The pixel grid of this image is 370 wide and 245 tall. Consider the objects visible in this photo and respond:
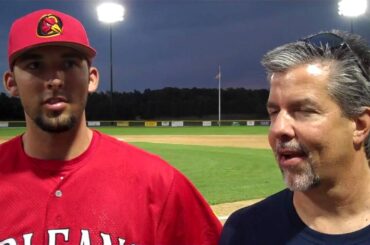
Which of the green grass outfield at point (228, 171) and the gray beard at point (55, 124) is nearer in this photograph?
the gray beard at point (55, 124)

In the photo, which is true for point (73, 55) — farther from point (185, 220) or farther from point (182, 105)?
point (182, 105)

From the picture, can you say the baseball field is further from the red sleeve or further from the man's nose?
the man's nose

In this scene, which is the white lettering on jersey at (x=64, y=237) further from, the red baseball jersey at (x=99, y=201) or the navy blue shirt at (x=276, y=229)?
the navy blue shirt at (x=276, y=229)

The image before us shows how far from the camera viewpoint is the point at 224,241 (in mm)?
2051

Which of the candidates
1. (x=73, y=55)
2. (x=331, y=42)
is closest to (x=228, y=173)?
(x=73, y=55)

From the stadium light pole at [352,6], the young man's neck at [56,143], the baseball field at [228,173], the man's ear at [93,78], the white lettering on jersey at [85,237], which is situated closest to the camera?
the white lettering on jersey at [85,237]

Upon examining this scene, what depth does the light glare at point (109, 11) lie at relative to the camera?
38969 millimetres

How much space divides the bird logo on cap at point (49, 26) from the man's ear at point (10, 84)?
0.94 feet

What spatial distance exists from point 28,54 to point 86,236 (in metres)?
0.91

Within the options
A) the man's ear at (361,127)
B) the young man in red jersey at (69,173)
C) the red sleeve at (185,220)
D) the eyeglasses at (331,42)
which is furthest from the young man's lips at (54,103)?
the man's ear at (361,127)

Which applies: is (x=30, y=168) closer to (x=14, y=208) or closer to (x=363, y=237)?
(x=14, y=208)

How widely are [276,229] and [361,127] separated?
1.76ft

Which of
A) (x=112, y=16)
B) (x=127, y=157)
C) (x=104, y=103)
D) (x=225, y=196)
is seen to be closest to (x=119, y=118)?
(x=104, y=103)

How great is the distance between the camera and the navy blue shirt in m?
1.79
